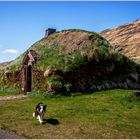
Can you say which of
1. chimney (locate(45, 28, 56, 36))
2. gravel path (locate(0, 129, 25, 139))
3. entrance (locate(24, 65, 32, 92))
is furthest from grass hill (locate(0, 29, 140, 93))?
gravel path (locate(0, 129, 25, 139))

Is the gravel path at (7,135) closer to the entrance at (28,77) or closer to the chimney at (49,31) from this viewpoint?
the entrance at (28,77)

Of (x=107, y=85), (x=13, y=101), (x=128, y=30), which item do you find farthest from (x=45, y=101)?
(x=128, y=30)

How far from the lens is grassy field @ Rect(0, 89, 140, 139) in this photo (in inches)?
790

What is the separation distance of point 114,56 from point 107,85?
12.9ft

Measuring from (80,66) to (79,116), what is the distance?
39.5 feet

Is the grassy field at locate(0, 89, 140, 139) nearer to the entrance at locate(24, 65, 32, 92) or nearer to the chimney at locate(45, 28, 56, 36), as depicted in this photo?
the entrance at locate(24, 65, 32, 92)

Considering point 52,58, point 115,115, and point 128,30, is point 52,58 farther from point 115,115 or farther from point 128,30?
point 128,30

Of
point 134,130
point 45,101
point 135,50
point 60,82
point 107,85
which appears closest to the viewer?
point 134,130

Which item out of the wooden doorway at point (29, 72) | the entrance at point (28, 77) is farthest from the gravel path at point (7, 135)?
the entrance at point (28, 77)

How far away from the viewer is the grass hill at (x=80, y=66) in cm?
3506

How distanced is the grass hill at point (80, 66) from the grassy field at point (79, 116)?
6.84ft

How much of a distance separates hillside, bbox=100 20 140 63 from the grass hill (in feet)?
63.4

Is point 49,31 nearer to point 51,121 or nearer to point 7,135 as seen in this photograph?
point 51,121

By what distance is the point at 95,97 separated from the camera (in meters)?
32.3
